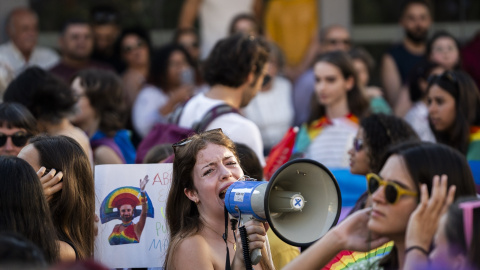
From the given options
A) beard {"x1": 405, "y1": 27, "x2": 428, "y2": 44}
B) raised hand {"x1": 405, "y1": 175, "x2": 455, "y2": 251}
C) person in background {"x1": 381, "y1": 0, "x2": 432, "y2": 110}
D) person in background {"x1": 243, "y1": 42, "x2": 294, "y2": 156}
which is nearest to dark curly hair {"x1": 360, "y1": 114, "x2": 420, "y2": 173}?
raised hand {"x1": 405, "y1": 175, "x2": 455, "y2": 251}

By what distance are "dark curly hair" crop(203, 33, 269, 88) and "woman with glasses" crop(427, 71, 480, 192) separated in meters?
1.45

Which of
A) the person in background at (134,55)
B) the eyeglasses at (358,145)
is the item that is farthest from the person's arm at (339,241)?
the person in background at (134,55)

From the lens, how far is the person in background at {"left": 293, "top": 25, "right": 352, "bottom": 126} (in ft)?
25.0

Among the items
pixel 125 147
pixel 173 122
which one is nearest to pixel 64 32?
pixel 125 147

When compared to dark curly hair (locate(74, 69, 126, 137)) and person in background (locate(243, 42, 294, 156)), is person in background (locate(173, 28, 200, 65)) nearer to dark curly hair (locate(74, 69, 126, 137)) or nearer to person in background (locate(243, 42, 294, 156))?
person in background (locate(243, 42, 294, 156))

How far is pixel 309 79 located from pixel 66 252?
14.8 feet

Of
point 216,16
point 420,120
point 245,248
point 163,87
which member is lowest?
point 420,120

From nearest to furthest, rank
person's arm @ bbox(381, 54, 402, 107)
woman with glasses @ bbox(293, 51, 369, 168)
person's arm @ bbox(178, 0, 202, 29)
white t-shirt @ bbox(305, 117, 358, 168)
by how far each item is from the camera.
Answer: white t-shirt @ bbox(305, 117, 358, 168), woman with glasses @ bbox(293, 51, 369, 168), person's arm @ bbox(381, 54, 402, 107), person's arm @ bbox(178, 0, 202, 29)

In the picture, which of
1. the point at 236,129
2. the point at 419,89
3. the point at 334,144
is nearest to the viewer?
the point at 236,129

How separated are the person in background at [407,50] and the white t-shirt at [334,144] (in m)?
2.05

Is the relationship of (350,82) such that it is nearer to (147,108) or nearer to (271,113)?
(271,113)

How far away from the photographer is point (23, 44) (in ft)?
25.8

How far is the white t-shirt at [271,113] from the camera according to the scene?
24.0 ft

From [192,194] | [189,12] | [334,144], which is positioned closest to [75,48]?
[189,12]
